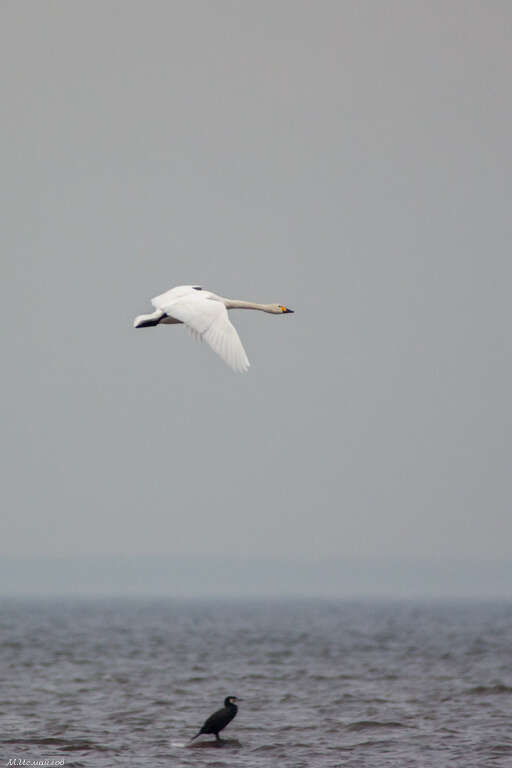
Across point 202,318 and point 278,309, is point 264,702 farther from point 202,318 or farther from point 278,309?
point 202,318

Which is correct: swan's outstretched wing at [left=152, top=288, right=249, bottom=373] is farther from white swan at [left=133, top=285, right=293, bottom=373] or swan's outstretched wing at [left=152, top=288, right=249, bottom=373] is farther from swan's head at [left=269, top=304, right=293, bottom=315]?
swan's head at [left=269, top=304, right=293, bottom=315]

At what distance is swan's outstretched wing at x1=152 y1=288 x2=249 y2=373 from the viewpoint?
1950cm

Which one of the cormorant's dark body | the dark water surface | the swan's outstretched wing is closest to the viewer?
the swan's outstretched wing

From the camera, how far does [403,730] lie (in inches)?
1091

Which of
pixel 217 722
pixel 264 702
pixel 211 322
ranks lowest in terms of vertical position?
pixel 217 722

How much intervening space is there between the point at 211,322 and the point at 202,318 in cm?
16

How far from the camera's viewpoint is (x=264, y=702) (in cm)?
3347

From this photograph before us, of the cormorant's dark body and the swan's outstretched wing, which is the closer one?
the swan's outstretched wing

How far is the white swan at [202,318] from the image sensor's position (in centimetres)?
1964

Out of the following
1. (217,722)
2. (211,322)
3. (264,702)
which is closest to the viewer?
(211,322)

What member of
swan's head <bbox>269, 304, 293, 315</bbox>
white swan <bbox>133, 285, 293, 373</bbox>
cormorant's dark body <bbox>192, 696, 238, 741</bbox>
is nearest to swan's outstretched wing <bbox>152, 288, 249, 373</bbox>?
white swan <bbox>133, 285, 293, 373</bbox>

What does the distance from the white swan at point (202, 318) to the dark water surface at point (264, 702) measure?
6.90 m

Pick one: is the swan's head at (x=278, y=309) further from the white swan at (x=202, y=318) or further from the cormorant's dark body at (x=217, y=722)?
the cormorant's dark body at (x=217, y=722)

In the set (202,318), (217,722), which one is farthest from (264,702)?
(202,318)
